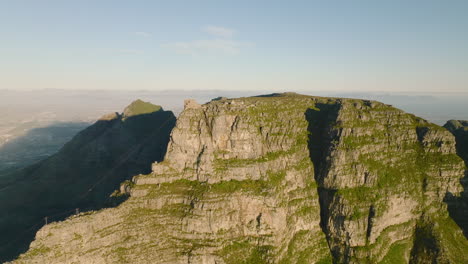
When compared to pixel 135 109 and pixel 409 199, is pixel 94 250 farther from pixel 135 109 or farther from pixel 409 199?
pixel 135 109

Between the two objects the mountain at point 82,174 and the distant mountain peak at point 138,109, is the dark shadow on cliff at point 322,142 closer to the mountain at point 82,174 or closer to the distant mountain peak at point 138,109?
the mountain at point 82,174

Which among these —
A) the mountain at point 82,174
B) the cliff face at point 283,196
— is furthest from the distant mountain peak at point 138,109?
the cliff face at point 283,196

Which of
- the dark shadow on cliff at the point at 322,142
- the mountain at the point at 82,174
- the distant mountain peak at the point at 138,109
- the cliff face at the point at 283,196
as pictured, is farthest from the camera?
the distant mountain peak at the point at 138,109

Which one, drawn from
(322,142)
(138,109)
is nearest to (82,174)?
(138,109)

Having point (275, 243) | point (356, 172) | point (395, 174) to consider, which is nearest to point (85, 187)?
point (275, 243)

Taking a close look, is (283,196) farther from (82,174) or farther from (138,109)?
(138,109)

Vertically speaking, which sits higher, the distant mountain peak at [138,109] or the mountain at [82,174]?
the distant mountain peak at [138,109]
